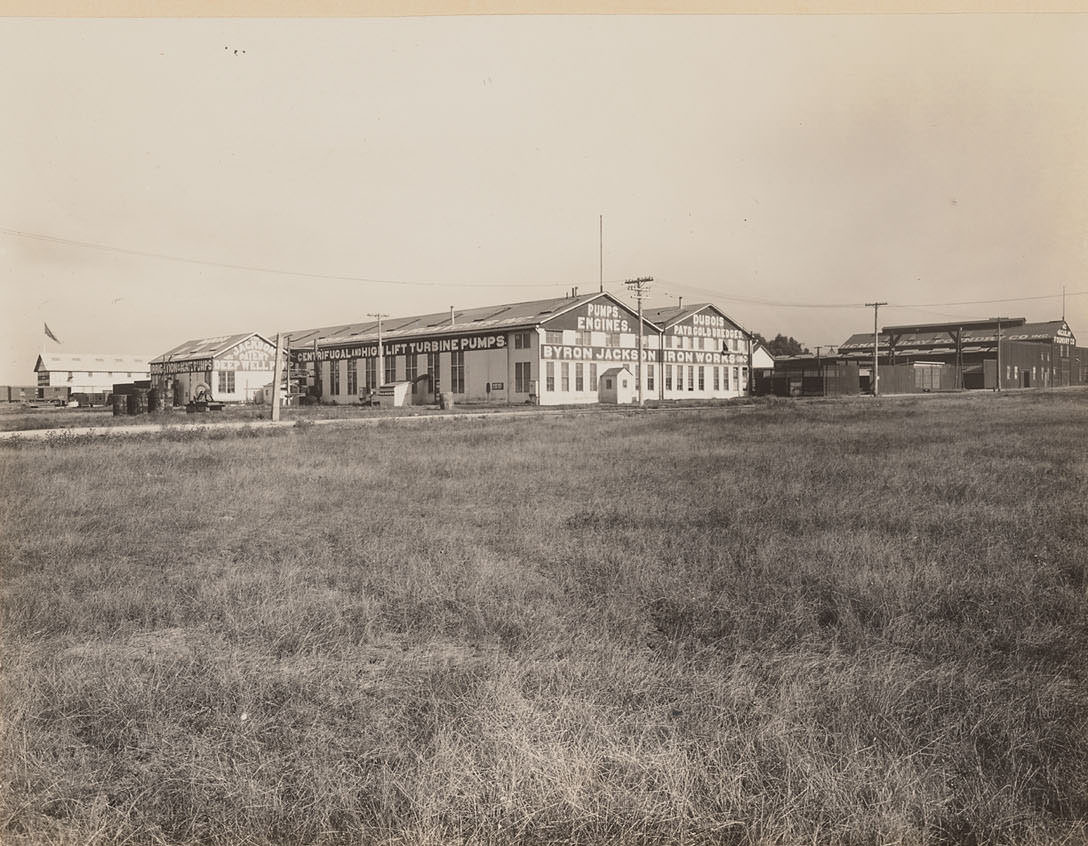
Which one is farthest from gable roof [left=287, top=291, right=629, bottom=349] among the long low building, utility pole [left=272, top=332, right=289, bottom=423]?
utility pole [left=272, top=332, right=289, bottom=423]

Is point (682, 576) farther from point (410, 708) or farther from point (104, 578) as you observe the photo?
point (104, 578)

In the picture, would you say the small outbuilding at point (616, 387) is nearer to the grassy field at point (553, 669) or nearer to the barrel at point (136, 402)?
the barrel at point (136, 402)

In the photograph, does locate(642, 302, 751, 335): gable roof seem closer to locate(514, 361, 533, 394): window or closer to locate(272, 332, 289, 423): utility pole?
locate(514, 361, 533, 394): window

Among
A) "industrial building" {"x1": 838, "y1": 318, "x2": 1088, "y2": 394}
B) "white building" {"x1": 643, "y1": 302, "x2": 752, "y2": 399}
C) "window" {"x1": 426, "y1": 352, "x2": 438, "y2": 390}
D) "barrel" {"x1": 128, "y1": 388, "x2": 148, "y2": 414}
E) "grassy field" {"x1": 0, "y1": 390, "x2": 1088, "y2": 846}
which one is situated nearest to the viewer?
"grassy field" {"x1": 0, "y1": 390, "x2": 1088, "y2": 846}

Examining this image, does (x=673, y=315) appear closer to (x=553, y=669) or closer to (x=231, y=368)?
(x=231, y=368)

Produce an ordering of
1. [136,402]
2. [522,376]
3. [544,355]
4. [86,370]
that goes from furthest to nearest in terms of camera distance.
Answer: [86,370], [522,376], [544,355], [136,402]

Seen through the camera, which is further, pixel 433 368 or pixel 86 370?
pixel 86 370

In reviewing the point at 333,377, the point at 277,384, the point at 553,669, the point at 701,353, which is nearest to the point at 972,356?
the point at 701,353

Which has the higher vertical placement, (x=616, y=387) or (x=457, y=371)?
(x=457, y=371)
